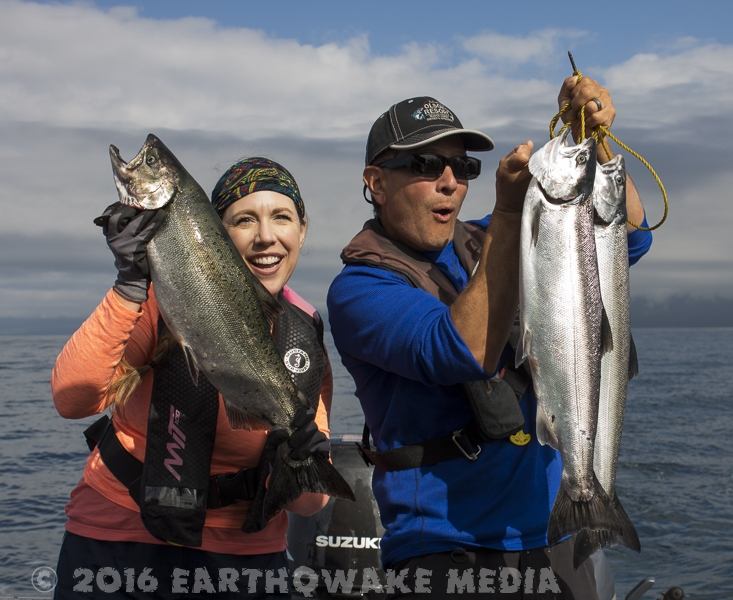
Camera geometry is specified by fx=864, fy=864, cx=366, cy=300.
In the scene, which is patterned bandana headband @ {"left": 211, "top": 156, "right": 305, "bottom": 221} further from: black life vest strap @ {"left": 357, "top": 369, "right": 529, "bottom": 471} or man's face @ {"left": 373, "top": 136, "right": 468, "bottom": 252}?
black life vest strap @ {"left": 357, "top": 369, "right": 529, "bottom": 471}

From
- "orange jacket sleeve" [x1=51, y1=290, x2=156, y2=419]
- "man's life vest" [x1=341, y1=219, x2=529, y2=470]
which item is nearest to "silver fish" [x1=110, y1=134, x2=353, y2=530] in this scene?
"orange jacket sleeve" [x1=51, y1=290, x2=156, y2=419]

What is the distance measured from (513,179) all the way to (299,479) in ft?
6.03

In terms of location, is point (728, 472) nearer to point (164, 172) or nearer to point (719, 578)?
point (719, 578)

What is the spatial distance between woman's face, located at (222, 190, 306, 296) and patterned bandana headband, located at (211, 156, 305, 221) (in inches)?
1.5

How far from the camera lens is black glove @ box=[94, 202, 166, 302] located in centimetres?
362

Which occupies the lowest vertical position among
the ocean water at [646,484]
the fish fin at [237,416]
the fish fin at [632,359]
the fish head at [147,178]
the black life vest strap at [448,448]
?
the ocean water at [646,484]

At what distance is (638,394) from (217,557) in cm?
2996

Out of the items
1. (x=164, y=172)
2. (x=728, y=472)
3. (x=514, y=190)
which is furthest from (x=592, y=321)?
(x=728, y=472)

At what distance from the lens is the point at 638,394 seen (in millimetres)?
32250

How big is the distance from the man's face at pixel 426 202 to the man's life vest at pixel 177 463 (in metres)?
0.78

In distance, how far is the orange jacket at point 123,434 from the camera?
374cm

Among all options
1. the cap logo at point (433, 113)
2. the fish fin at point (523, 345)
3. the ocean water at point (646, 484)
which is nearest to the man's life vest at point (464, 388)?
the fish fin at point (523, 345)

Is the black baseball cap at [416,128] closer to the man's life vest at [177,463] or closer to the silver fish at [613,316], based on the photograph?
the silver fish at [613,316]

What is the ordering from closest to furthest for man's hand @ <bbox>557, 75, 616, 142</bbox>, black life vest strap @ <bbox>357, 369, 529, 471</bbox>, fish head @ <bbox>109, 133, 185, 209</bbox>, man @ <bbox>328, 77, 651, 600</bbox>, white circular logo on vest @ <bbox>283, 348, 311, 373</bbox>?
1. man @ <bbox>328, 77, 651, 600</bbox>
2. man's hand @ <bbox>557, 75, 616, 142</bbox>
3. black life vest strap @ <bbox>357, 369, 529, 471</bbox>
4. fish head @ <bbox>109, 133, 185, 209</bbox>
5. white circular logo on vest @ <bbox>283, 348, 311, 373</bbox>
